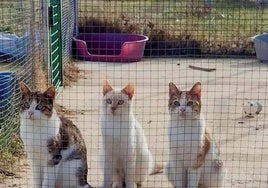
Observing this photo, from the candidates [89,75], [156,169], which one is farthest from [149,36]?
[156,169]

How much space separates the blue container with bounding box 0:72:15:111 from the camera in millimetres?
4910

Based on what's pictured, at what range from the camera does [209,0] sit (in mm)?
10742

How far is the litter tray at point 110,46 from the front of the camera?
9.19 meters

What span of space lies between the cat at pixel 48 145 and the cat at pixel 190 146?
577mm

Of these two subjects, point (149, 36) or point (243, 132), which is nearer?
point (243, 132)

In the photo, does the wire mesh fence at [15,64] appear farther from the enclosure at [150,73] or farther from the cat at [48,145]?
the cat at [48,145]

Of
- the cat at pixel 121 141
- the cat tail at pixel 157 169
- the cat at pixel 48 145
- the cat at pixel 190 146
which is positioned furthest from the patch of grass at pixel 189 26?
the cat at pixel 48 145

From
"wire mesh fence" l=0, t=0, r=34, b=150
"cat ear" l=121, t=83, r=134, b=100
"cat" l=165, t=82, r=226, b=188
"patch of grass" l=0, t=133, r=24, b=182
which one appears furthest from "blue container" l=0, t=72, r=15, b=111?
"cat" l=165, t=82, r=226, b=188

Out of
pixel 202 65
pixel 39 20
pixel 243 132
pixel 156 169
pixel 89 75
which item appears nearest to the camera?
pixel 156 169

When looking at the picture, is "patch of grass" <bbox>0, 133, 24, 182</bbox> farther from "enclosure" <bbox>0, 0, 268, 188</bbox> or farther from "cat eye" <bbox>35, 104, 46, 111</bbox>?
"cat eye" <bbox>35, 104, 46, 111</bbox>

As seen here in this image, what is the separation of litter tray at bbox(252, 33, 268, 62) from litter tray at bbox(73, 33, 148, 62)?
5.40 feet

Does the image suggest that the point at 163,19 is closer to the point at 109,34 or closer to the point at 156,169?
the point at 109,34

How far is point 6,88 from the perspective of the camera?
507 cm

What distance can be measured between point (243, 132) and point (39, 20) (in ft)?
7.33
